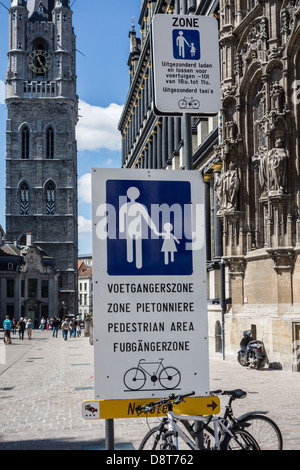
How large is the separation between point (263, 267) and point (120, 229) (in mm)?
18135

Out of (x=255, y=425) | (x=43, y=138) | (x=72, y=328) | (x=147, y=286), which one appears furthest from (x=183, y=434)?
(x=43, y=138)

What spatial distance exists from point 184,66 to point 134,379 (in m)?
2.27

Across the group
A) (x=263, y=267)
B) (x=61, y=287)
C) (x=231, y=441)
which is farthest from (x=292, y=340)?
(x=61, y=287)

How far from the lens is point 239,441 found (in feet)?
19.0

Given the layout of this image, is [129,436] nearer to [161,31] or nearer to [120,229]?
[120,229]

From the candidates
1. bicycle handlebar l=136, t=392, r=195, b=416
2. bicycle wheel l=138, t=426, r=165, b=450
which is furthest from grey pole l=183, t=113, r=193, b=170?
bicycle wheel l=138, t=426, r=165, b=450

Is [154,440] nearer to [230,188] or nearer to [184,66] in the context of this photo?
[184,66]

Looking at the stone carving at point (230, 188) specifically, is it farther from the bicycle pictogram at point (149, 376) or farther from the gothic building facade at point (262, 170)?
the bicycle pictogram at point (149, 376)

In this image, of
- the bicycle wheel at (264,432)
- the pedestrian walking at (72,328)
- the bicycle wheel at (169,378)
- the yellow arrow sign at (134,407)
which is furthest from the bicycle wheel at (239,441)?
the pedestrian walking at (72,328)

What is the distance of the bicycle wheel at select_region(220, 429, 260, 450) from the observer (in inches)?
224

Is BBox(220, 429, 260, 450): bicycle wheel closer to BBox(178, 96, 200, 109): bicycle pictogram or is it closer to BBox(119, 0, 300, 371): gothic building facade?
BBox(178, 96, 200, 109): bicycle pictogram

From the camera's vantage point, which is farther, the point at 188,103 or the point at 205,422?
the point at 205,422

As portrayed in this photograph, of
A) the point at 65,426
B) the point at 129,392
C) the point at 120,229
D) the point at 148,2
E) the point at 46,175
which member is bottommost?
the point at 65,426

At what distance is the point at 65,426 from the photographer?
9.86 metres
